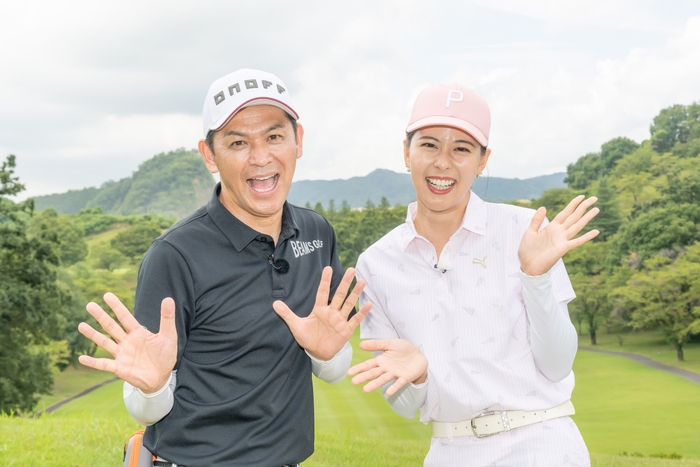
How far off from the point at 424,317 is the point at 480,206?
0.61 metres

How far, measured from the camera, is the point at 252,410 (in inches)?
108

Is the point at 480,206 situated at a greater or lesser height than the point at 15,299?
greater

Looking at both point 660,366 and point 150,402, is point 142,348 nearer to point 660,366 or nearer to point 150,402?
point 150,402

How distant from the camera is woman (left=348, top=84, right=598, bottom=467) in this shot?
2885 mm

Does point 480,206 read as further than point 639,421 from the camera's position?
No

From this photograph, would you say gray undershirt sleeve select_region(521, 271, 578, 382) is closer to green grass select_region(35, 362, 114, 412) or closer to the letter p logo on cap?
the letter p logo on cap

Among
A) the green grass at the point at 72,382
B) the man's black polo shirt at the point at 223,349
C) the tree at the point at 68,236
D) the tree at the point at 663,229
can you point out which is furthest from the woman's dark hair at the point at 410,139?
the tree at the point at 68,236

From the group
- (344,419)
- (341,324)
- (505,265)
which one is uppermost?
(505,265)

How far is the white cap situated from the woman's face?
66 cm

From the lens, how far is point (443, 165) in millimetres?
3160

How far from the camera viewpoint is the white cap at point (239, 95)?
2916mm

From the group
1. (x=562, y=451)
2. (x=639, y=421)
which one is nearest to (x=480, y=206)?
(x=562, y=451)

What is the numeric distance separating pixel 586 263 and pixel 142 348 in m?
55.4

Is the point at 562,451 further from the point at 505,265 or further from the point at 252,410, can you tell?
the point at 252,410
